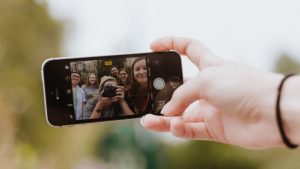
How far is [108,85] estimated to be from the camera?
771 mm

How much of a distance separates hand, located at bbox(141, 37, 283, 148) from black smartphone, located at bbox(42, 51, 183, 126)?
0.04 metres

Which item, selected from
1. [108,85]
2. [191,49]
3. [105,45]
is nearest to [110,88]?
[108,85]

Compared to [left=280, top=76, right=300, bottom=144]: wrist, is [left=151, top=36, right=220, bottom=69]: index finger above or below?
above

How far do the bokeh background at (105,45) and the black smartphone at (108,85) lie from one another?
26.3 inches

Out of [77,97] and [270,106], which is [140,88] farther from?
[270,106]

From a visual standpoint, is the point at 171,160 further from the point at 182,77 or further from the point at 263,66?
the point at 182,77

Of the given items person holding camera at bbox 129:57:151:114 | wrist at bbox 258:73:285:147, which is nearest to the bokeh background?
person holding camera at bbox 129:57:151:114

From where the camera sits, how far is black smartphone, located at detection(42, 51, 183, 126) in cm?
76

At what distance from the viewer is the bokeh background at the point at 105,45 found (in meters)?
1.50

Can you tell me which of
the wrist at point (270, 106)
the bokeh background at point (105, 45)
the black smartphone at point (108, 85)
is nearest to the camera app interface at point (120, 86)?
the black smartphone at point (108, 85)

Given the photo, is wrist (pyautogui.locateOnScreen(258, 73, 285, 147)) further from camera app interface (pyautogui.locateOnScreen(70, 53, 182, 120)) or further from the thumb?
camera app interface (pyautogui.locateOnScreen(70, 53, 182, 120))

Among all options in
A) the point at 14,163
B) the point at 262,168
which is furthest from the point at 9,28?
the point at 262,168

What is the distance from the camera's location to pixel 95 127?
182 centimetres

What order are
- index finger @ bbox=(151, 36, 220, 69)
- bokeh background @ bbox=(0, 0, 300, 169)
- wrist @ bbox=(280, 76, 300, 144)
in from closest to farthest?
wrist @ bbox=(280, 76, 300, 144), index finger @ bbox=(151, 36, 220, 69), bokeh background @ bbox=(0, 0, 300, 169)
